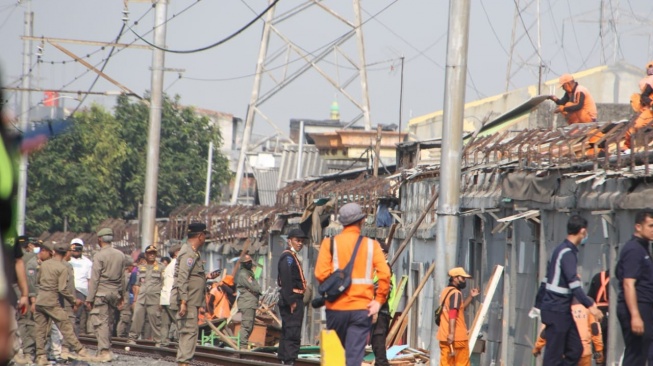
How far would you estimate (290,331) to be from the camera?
16234mm

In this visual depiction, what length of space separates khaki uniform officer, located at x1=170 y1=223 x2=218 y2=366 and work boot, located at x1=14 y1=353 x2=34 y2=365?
3.46 m

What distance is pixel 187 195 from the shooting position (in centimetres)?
6931

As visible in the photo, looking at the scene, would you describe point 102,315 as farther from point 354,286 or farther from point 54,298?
point 354,286

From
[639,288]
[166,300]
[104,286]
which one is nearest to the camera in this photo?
[639,288]

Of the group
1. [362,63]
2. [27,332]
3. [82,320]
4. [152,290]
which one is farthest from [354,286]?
[362,63]

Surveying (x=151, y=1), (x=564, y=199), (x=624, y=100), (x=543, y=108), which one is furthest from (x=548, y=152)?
(x=624, y=100)

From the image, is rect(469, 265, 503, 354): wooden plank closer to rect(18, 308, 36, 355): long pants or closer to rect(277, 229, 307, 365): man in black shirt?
rect(277, 229, 307, 365): man in black shirt

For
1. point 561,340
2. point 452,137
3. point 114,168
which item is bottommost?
point 561,340

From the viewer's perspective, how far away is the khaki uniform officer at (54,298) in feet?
58.0

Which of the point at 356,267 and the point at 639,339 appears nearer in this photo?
the point at 639,339

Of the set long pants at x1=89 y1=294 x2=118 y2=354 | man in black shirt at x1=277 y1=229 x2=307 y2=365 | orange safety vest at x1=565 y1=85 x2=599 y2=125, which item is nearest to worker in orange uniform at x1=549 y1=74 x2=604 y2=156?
orange safety vest at x1=565 y1=85 x2=599 y2=125

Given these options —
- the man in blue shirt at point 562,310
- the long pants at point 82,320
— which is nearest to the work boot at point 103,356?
the long pants at point 82,320

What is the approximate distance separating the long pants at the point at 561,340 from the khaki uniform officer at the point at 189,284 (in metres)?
5.53

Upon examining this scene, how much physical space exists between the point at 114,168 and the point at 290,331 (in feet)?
160
